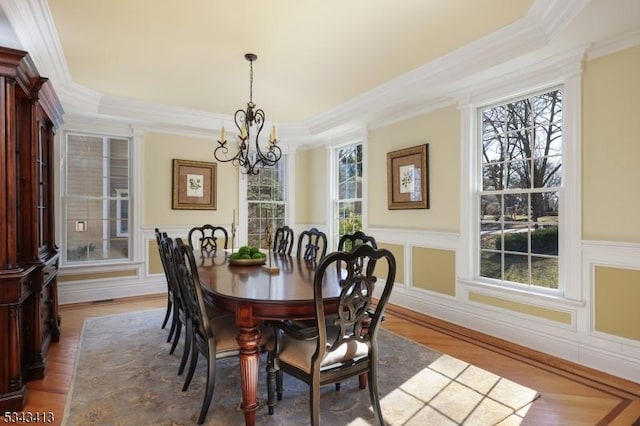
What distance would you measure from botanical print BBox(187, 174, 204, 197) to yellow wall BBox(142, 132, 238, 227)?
26 cm

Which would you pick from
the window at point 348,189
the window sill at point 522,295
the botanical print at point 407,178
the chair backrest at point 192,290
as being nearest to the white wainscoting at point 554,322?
the window sill at point 522,295

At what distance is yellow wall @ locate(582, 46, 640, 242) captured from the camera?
260 centimetres

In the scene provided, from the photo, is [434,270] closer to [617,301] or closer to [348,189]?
[617,301]

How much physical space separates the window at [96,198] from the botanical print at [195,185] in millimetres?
814

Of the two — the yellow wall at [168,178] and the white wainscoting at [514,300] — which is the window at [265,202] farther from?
the white wainscoting at [514,300]

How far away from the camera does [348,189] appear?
5.71 meters

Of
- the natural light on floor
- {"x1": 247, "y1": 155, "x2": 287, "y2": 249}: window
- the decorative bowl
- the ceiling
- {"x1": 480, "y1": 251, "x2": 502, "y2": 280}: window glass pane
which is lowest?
the natural light on floor

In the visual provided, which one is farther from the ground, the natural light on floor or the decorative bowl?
the decorative bowl

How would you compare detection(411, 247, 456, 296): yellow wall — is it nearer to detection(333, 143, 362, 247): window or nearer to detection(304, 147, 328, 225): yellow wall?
detection(333, 143, 362, 247): window

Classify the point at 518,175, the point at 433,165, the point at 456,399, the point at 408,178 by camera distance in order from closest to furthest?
the point at 456,399
the point at 518,175
the point at 433,165
the point at 408,178

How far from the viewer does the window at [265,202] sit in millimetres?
6105

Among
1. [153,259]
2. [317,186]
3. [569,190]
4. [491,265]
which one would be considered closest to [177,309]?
[153,259]

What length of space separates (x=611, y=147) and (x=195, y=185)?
495 cm

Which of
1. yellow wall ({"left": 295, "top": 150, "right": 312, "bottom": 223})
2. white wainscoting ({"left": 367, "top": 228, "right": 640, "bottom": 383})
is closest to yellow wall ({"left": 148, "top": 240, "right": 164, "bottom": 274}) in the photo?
yellow wall ({"left": 295, "top": 150, "right": 312, "bottom": 223})
